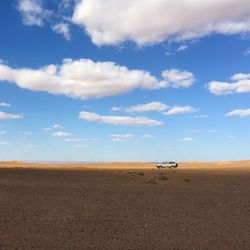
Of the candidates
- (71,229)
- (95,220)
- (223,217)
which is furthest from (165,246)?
(223,217)

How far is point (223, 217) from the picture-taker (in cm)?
1939

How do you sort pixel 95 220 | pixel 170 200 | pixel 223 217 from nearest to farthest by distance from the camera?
1. pixel 95 220
2. pixel 223 217
3. pixel 170 200

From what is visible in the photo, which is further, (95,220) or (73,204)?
(73,204)

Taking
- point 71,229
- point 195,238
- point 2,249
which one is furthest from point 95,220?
point 2,249

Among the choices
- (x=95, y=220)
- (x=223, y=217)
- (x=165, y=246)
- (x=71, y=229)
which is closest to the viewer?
(x=165, y=246)

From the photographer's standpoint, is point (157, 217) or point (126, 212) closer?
point (157, 217)

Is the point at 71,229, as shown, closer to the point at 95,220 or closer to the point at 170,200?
the point at 95,220

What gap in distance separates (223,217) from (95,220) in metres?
5.38

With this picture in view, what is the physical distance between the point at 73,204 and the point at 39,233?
817cm

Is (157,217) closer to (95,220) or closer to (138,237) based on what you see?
(95,220)

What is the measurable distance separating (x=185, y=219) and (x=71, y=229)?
5.08 meters

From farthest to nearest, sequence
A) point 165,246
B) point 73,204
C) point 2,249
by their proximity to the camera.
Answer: point 73,204, point 165,246, point 2,249

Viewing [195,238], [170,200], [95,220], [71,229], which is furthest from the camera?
[170,200]

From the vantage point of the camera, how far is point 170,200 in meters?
25.5
